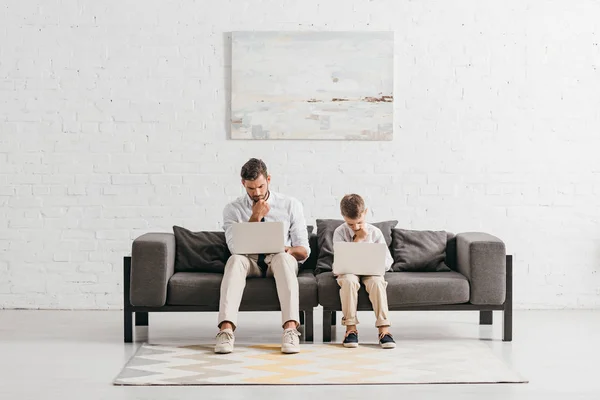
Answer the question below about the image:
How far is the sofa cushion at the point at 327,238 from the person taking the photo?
567 centimetres

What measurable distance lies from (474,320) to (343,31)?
230 centimetres

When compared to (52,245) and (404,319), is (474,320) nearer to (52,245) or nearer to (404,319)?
(404,319)

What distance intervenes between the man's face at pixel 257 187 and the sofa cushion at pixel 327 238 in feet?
1.86

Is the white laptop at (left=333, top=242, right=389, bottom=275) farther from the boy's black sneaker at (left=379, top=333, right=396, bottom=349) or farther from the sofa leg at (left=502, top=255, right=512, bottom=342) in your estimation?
the sofa leg at (left=502, top=255, right=512, bottom=342)

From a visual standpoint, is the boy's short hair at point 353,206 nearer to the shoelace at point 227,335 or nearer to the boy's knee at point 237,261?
the boy's knee at point 237,261

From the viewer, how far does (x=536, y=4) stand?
22.0 ft

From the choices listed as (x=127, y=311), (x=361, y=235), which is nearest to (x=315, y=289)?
(x=361, y=235)

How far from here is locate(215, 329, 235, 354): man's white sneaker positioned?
16.0 feet

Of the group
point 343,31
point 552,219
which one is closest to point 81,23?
point 343,31

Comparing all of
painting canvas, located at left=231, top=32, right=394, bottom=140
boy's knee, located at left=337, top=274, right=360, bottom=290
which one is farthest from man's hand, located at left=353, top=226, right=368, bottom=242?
painting canvas, located at left=231, top=32, right=394, bottom=140

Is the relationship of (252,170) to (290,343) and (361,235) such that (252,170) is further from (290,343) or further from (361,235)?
(290,343)

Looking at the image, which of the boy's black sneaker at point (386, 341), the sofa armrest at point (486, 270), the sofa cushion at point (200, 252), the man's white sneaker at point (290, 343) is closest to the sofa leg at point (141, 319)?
the sofa cushion at point (200, 252)

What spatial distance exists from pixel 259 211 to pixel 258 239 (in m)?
0.22

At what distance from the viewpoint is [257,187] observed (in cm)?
537
